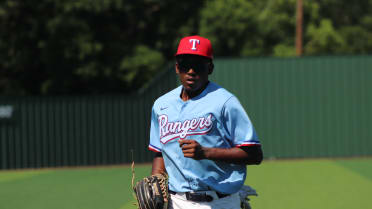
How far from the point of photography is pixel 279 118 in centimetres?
1664

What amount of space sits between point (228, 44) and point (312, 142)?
15741mm

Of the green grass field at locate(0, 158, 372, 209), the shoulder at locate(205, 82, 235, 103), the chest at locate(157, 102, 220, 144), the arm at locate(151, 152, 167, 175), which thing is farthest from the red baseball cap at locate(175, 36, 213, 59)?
the green grass field at locate(0, 158, 372, 209)

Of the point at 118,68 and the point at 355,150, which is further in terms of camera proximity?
the point at 118,68

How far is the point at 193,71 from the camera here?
3873mm

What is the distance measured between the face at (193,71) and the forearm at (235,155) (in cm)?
50

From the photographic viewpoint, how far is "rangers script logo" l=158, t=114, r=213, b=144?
3773mm

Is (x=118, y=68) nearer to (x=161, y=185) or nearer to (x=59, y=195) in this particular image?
(x=59, y=195)

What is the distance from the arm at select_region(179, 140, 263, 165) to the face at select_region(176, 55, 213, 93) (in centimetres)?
47

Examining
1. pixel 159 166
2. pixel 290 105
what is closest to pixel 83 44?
pixel 290 105

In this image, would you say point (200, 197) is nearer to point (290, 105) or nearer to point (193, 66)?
point (193, 66)

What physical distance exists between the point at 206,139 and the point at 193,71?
19.4 inches

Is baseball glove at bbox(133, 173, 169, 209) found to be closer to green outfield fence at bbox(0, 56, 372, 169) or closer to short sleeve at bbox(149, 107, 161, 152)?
short sleeve at bbox(149, 107, 161, 152)

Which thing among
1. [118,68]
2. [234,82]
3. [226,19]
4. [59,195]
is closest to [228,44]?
[226,19]

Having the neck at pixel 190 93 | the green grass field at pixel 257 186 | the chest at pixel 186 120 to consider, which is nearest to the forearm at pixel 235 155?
the chest at pixel 186 120
